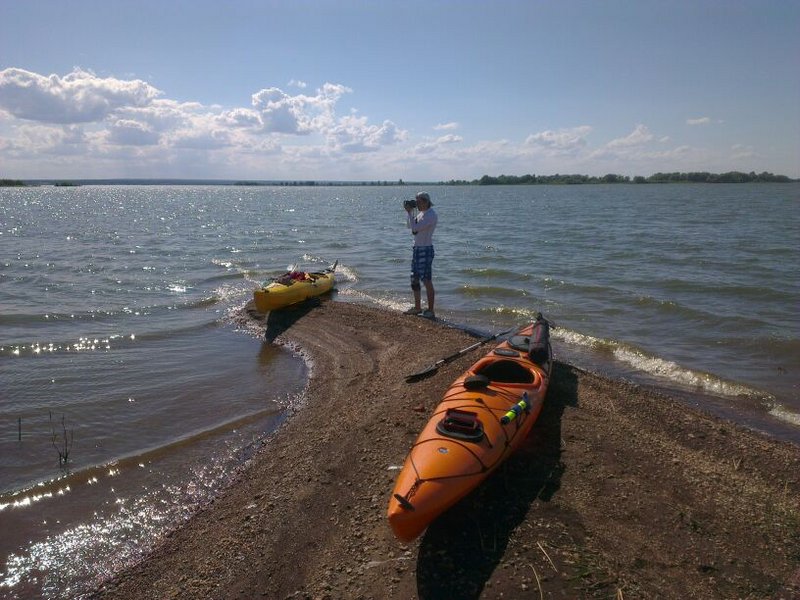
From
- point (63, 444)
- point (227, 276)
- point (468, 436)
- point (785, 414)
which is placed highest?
point (468, 436)

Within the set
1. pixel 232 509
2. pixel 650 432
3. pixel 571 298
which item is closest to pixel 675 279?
pixel 571 298

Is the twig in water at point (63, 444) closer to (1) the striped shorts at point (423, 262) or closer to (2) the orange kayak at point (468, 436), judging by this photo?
(2) the orange kayak at point (468, 436)

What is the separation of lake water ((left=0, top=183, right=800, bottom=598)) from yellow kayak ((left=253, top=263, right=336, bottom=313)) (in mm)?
752

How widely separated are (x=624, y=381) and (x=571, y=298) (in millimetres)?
5839

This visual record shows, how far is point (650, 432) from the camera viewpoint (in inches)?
241

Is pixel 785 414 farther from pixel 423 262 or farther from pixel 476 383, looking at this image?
pixel 423 262

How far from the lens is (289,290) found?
12.3 meters

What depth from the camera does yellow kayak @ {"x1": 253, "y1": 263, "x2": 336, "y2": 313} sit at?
11.8 m

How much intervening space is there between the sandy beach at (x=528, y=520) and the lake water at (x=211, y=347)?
2.61ft

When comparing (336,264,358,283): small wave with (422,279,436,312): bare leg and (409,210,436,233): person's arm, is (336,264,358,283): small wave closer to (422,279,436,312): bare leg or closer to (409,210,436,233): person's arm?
(422,279,436,312): bare leg

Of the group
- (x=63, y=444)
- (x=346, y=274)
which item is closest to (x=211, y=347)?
(x=63, y=444)

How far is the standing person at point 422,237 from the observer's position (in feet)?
34.4

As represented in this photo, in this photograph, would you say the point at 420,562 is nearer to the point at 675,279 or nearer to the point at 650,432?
the point at 650,432

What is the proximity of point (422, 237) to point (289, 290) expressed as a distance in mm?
3622
